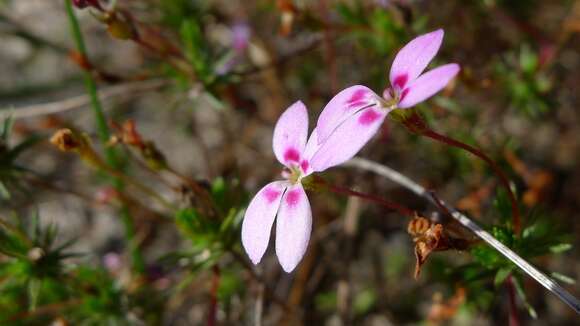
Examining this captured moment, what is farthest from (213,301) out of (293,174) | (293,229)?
(293,229)

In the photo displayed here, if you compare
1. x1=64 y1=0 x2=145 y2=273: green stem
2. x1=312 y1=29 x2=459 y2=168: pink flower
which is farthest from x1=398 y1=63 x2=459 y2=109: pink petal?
x1=64 y1=0 x2=145 y2=273: green stem

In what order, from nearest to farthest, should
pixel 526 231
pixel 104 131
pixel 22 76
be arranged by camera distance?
pixel 526 231 < pixel 104 131 < pixel 22 76

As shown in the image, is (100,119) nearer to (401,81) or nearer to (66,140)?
(66,140)

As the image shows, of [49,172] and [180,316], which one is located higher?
[49,172]

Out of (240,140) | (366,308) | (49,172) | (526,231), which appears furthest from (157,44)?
(526,231)

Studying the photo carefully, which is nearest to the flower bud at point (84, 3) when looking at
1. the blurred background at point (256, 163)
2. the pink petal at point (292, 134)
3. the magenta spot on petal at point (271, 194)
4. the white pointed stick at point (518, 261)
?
the blurred background at point (256, 163)

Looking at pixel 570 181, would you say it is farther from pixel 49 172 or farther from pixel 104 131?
pixel 49 172

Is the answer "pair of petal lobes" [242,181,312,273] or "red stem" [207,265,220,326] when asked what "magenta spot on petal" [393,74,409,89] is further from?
"red stem" [207,265,220,326]

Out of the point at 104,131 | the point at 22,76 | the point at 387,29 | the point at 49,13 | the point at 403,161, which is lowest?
the point at 403,161
